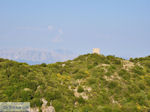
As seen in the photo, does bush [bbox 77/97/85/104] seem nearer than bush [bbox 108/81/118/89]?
Yes

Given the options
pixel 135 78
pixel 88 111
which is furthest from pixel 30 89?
pixel 135 78

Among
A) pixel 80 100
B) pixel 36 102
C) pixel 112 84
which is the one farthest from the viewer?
pixel 112 84

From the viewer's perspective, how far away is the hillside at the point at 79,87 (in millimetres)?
21797

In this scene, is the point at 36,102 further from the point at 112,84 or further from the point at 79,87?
the point at 112,84

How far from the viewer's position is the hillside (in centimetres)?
2180

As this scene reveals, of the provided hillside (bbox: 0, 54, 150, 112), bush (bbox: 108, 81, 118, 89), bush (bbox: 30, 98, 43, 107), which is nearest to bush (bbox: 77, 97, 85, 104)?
hillside (bbox: 0, 54, 150, 112)

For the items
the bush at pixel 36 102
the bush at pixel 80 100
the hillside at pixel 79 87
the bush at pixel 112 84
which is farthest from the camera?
the bush at pixel 112 84

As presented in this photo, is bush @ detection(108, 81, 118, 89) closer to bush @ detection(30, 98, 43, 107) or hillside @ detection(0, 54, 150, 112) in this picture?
hillside @ detection(0, 54, 150, 112)

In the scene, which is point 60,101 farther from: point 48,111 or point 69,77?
point 69,77

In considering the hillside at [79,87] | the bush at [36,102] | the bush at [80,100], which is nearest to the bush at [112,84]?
the hillside at [79,87]

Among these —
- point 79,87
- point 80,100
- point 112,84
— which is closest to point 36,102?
point 80,100

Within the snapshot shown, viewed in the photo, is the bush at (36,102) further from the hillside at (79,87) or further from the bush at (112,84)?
the bush at (112,84)

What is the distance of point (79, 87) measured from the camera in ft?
84.1

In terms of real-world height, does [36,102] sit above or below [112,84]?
below
